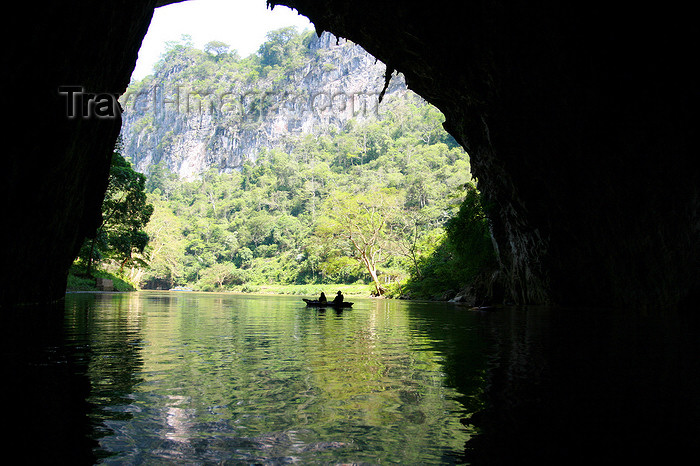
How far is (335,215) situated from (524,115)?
3305 cm

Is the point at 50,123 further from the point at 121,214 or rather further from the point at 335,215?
the point at 335,215

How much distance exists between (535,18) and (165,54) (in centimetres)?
19447

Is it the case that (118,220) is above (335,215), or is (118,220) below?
below

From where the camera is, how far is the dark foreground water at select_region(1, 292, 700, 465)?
3.35 metres

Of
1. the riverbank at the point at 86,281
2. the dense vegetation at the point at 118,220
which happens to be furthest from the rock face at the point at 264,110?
the dense vegetation at the point at 118,220

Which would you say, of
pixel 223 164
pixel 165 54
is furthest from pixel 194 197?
pixel 165 54

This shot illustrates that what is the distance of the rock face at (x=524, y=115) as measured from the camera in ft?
34.6

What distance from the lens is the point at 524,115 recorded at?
16.6 metres

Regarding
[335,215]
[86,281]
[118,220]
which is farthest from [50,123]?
[335,215]

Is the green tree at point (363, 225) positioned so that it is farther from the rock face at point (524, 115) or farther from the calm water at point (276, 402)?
the calm water at point (276, 402)

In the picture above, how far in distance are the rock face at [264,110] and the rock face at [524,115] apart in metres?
116

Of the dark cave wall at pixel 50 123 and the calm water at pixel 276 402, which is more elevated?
the dark cave wall at pixel 50 123

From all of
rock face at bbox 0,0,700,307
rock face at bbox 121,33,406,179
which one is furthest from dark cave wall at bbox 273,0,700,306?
rock face at bbox 121,33,406,179

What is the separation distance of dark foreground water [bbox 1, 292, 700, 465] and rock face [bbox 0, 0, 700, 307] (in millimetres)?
5220
